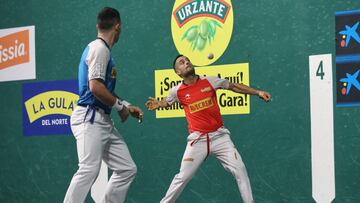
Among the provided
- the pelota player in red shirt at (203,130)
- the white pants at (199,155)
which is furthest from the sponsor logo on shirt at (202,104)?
the white pants at (199,155)

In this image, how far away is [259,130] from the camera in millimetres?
5801

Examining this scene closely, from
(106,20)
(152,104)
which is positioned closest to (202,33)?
(152,104)

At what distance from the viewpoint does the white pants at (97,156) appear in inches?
158

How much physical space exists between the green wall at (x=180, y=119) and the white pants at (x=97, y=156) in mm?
1877

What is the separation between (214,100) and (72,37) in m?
2.21

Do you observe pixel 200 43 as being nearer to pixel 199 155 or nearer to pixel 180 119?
pixel 180 119

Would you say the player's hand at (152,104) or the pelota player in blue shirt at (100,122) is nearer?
the pelota player in blue shirt at (100,122)

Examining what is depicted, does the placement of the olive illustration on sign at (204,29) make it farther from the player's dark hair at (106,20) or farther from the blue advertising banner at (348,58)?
the player's dark hair at (106,20)

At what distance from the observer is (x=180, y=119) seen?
20.3ft

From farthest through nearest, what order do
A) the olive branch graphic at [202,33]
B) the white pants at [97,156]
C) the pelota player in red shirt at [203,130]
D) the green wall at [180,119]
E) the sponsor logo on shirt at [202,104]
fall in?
1. the olive branch graphic at [202,33]
2. the green wall at [180,119]
3. the sponsor logo on shirt at [202,104]
4. the pelota player in red shirt at [203,130]
5. the white pants at [97,156]

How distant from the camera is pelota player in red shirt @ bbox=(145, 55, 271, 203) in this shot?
16.5 ft

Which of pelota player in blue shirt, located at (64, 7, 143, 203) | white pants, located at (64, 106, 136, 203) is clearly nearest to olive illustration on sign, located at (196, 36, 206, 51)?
pelota player in blue shirt, located at (64, 7, 143, 203)

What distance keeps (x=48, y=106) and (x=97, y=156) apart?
3011mm

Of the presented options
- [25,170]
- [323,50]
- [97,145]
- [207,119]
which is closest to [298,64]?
[323,50]
